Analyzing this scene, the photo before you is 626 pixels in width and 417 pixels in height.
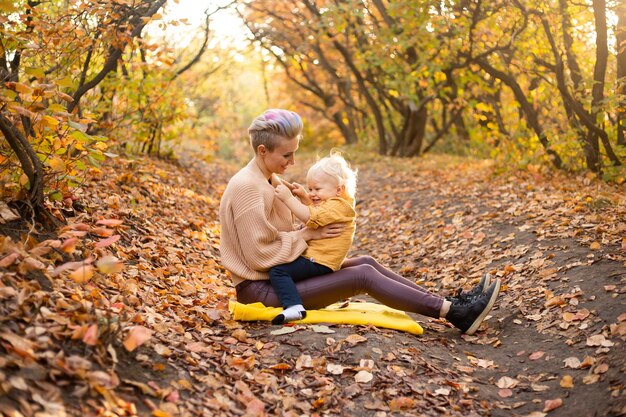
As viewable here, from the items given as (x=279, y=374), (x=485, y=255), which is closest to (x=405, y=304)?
(x=279, y=374)

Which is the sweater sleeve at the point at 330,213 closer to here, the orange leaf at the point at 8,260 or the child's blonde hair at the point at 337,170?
the child's blonde hair at the point at 337,170

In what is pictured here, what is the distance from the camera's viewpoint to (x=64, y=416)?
8.68 feet

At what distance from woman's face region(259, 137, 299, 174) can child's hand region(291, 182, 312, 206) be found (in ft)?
0.82

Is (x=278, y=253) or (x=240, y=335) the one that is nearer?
(x=240, y=335)

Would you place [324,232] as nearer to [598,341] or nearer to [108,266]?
[108,266]

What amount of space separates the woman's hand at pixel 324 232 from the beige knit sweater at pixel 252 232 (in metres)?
0.06

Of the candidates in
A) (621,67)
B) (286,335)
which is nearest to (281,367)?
(286,335)

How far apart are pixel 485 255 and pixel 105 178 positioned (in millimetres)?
4301

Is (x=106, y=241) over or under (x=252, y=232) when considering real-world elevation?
over

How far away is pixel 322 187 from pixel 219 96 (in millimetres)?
16141

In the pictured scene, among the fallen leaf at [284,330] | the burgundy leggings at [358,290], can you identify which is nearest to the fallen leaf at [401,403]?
the fallen leaf at [284,330]

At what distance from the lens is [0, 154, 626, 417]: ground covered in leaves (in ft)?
10.2

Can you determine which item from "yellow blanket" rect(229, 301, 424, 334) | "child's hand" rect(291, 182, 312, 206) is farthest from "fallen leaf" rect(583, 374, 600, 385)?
"child's hand" rect(291, 182, 312, 206)

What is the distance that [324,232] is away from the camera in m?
4.69
